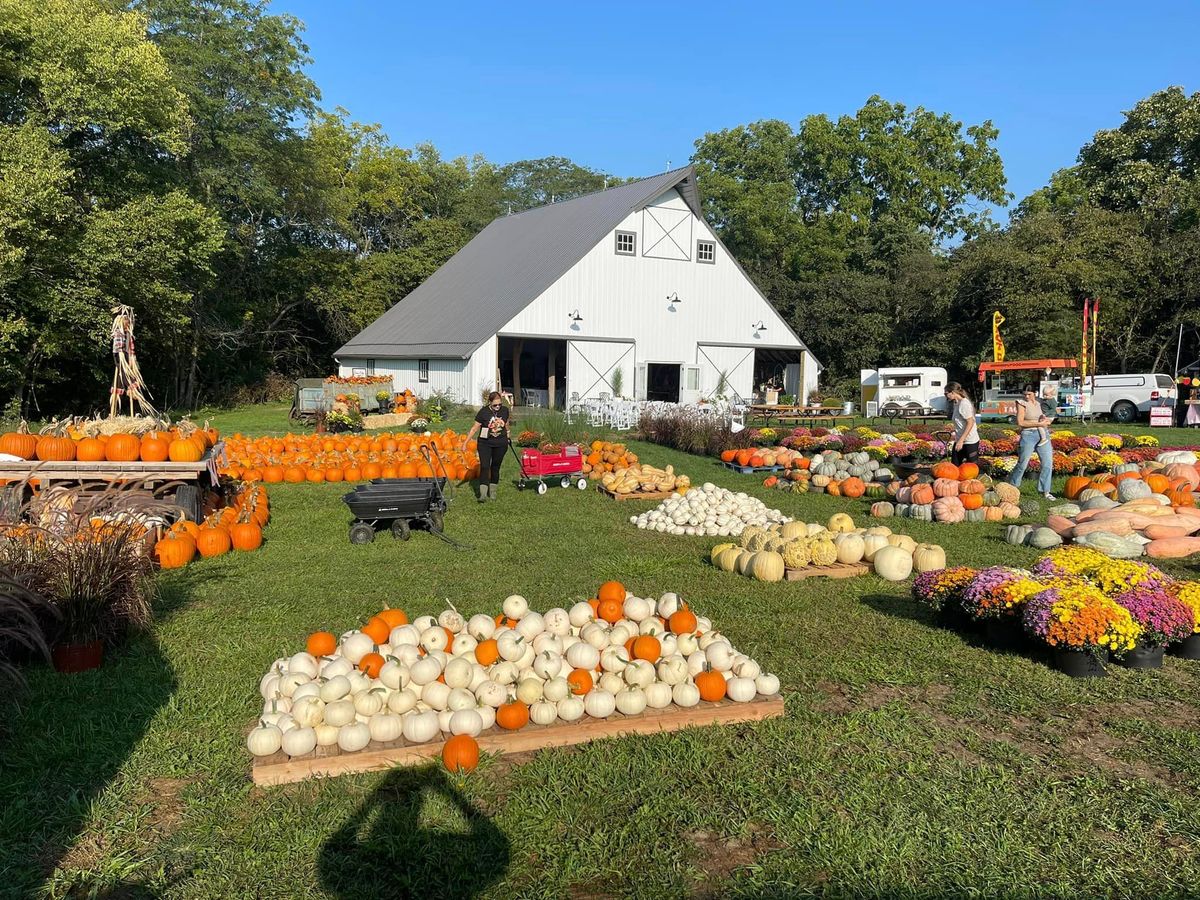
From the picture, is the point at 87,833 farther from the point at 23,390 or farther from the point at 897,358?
the point at 897,358

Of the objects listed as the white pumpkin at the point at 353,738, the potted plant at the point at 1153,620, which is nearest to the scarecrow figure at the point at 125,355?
the white pumpkin at the point at 353,738

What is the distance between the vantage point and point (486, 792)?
3.84m

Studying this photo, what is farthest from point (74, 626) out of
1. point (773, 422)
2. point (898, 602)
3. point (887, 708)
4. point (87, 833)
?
point (773, 422)

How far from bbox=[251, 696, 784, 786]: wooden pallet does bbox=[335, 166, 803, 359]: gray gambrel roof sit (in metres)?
23.0

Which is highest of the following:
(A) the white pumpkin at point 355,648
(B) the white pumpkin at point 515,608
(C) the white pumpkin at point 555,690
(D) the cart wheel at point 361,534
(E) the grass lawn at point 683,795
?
(B) the white pumpkin at point 515,608

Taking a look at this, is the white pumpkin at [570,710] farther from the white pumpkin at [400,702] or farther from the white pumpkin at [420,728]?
the white pumpkin at [400,702]

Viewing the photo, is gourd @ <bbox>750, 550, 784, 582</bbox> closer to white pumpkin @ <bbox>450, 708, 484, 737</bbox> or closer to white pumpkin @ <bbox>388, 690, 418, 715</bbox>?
white pumpkin @ <bbox>450, 708, 484, 737</bbox>

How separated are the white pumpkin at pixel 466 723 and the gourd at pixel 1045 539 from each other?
23.9ft

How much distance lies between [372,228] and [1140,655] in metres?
48.5

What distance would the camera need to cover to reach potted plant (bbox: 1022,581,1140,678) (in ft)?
16.6

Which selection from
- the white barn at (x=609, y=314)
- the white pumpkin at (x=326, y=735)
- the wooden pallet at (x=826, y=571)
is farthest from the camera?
the white barn at (x=609, y=314)

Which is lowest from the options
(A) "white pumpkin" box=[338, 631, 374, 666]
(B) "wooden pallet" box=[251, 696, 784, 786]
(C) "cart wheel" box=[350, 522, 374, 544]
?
(B) "wooden pallet" box=[251, 696, 784, 786]

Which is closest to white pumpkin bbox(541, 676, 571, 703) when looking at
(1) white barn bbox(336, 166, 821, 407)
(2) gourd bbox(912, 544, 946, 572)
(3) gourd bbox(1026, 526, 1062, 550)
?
(2) gourd bbox(912, 544, 946, 572)

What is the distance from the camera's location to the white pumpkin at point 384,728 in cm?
409
